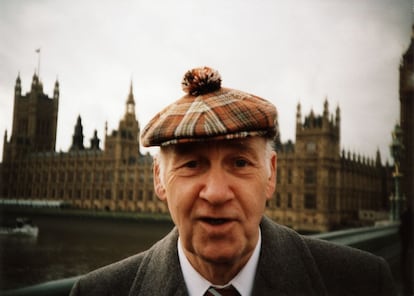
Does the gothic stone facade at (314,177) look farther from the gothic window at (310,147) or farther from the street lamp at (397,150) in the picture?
the street lamp at (397,150)

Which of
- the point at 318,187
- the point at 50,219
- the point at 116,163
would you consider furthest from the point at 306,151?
the point at 50,219

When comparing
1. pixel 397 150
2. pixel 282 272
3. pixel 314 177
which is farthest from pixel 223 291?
pixel 314 177

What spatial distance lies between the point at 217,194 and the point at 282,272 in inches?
14.1

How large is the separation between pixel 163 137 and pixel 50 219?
527cm

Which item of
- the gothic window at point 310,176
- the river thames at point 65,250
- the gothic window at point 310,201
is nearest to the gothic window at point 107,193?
the gothic window at point 310,201

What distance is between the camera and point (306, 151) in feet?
54.6

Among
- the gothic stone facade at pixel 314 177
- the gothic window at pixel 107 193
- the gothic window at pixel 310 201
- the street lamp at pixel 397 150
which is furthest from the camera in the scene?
the gothic window at pixel 107 193

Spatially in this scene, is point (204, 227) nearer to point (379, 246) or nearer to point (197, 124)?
point (197, 124)

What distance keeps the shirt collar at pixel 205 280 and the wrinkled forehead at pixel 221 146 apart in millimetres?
305

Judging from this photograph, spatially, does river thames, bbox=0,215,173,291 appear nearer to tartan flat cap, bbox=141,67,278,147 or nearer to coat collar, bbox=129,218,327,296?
coat collar, bbox=129,218,327,296

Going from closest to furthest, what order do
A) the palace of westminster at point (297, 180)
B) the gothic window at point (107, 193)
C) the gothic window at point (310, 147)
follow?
the palace of westminster at point (297, 180), the gothic window at point (310, 147), the gothic window at point (107, 193)

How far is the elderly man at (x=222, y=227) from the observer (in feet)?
2.76

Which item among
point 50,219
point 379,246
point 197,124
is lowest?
point 50,219

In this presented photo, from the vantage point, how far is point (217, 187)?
819 mm
